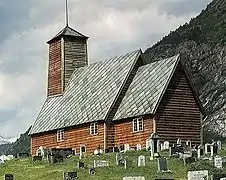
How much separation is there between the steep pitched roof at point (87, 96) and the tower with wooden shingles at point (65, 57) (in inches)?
38.9

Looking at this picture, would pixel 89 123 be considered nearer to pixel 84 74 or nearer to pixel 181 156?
pixel 84 74

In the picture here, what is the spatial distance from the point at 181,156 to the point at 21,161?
1490 cm

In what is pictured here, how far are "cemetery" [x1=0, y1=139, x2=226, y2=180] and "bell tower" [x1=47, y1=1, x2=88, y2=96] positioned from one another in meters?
22.0

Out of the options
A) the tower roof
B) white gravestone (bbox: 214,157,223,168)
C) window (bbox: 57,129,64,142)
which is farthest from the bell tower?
white gravestone (bbox: 214,157,223,168)

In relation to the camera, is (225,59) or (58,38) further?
(225,59)

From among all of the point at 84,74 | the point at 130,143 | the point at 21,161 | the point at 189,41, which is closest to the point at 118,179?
the point at 21,161

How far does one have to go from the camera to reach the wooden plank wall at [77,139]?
57369 millimetres

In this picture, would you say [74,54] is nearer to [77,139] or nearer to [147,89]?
[77,139]

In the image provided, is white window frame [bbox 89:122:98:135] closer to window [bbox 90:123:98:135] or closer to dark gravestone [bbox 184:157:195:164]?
window [bbox 90:123:98:135]

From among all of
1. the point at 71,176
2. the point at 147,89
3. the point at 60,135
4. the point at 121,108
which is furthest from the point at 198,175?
the point at 60,135

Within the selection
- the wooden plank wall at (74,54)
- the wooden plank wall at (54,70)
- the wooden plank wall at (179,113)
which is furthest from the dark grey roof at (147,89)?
the wooden plank wall at (54,70)

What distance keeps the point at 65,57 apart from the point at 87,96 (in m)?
8.44

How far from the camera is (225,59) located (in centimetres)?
14825

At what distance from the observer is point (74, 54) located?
227ft
